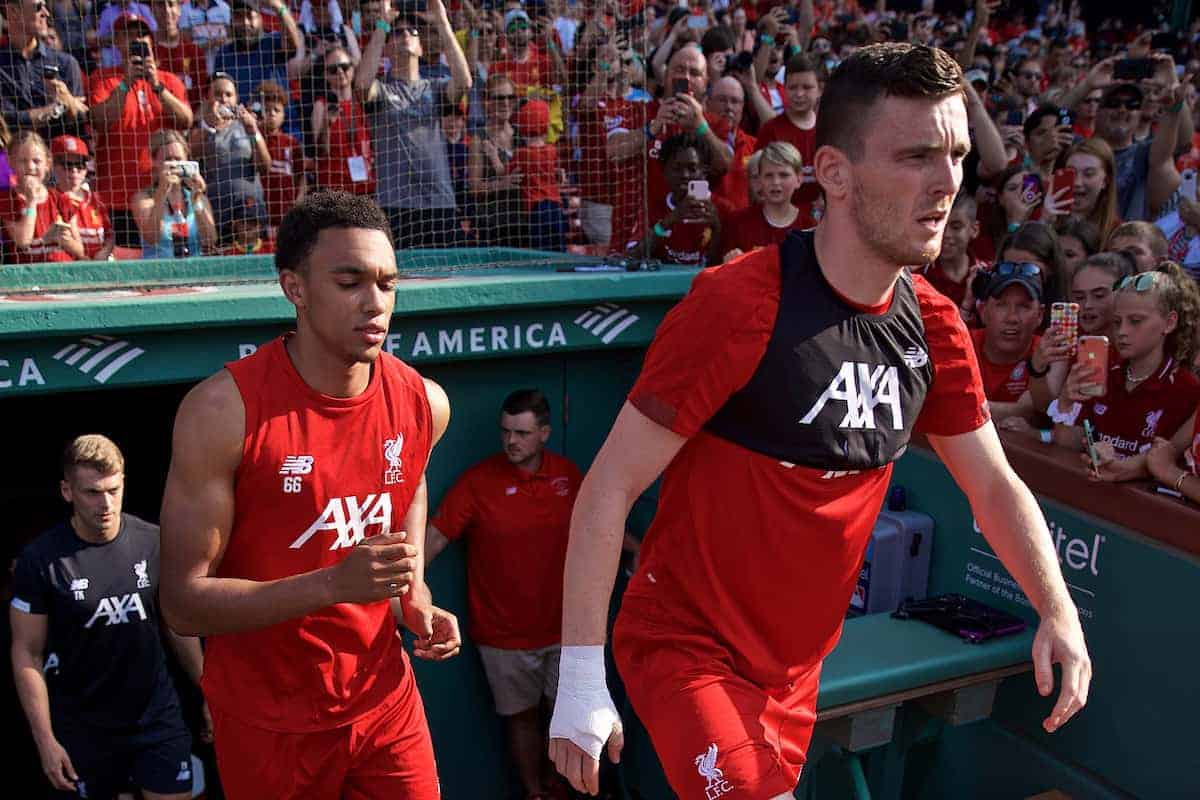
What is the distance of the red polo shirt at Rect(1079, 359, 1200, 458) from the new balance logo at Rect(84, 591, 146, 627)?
12.9 ft

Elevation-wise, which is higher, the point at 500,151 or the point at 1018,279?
→ the point at 500,151

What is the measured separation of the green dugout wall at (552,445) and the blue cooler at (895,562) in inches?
2.9

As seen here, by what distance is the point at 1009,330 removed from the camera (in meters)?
5.04

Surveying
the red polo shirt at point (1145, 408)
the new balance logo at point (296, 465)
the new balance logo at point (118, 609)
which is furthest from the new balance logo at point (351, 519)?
the red polo shirt at point (1145, 408)

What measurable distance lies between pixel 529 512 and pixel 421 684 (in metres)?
1.02

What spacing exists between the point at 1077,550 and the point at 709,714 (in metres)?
2.38

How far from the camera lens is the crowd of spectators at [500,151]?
18.6 ft

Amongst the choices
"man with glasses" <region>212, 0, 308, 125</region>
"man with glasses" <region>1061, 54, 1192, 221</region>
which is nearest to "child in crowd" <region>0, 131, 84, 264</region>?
"man with glasses" <region>212, 0, 308, 125</region>

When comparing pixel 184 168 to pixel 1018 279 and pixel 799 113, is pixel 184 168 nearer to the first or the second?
pixel 799 113

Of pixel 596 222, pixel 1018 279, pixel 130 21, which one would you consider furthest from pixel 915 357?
pixel 130 21

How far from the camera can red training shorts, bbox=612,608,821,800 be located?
2402mm

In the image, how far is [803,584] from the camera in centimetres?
267

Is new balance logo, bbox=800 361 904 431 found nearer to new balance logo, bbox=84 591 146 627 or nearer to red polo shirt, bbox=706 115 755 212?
new balance logo, bbox=84 591 146 627

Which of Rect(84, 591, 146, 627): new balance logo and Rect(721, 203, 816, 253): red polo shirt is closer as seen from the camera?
Rect(84, 591, 146, 627): new balance logo
